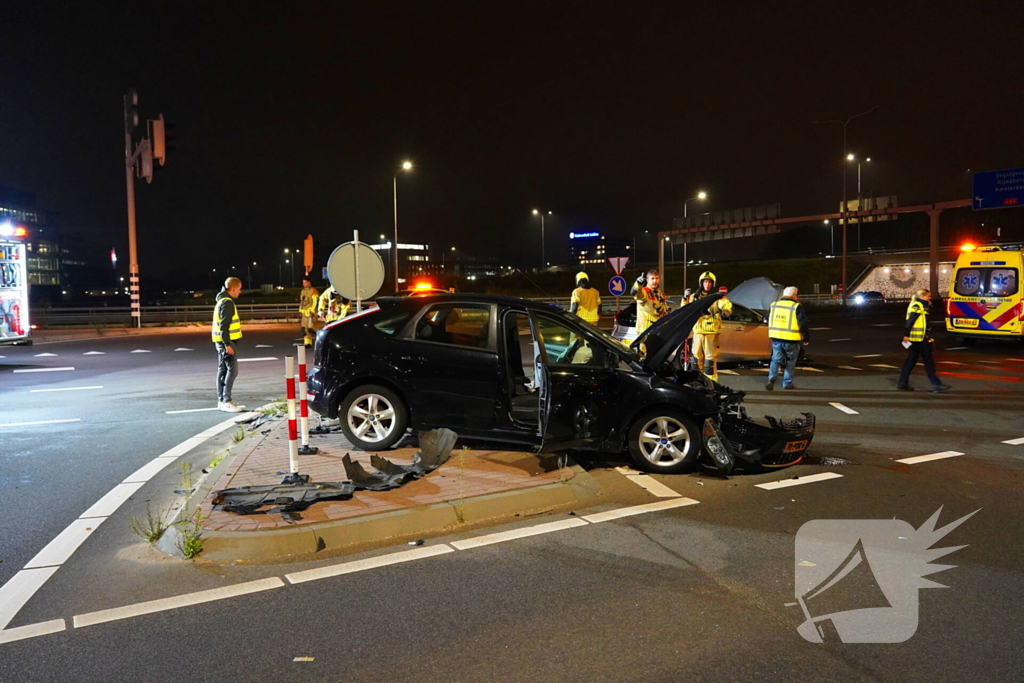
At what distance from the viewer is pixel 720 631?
3891mm

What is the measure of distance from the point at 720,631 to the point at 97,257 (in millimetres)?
143429

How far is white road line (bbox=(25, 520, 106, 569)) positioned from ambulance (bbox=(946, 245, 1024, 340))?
68.8 feet

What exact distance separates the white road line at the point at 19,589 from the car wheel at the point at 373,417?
10.5ft

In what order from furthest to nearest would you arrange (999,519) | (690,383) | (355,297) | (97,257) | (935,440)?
(97,257), (355,297), (935,440), (690,383), (999,519)

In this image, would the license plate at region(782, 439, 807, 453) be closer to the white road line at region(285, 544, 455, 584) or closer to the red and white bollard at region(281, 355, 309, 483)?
the white road line at region(285, 544, 455, 584)

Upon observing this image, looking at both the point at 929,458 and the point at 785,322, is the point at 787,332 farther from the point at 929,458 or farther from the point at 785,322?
the point at 929,458

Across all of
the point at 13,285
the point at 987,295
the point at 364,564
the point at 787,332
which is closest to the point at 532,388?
the point at 364,564

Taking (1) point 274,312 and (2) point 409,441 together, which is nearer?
(2) point 409,441

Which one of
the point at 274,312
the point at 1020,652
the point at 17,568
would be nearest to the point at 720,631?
the point at 1020,652

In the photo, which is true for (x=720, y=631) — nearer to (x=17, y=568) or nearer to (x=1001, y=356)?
(x=17, y=568)

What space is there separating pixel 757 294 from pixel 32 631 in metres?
18.9

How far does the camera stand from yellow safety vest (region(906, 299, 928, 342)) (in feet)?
A: 40.8

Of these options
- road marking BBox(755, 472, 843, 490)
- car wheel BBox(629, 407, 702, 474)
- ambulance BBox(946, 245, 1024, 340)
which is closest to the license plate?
road marking BBox(755, 472, 843, 490)

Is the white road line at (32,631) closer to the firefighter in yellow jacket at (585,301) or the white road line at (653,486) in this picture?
the white road line at (653,486)
